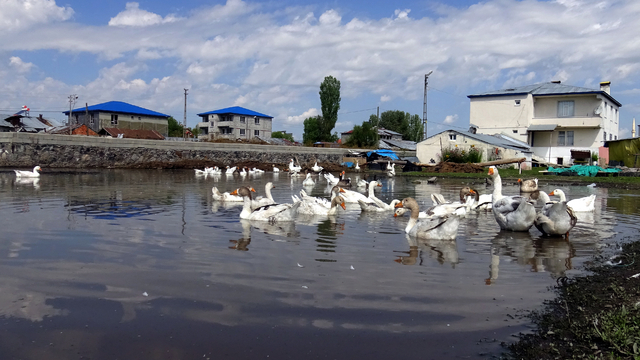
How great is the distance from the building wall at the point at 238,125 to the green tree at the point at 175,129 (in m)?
5.06

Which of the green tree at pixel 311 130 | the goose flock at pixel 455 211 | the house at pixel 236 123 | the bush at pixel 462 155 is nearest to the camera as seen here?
the goose flock at pixel 455 211

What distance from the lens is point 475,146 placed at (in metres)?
45.6

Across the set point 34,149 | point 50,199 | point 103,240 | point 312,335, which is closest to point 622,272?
point 312,335

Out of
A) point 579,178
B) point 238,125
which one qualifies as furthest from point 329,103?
point 579,178

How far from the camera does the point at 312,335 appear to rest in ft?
16.7

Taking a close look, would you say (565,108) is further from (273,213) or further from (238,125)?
(238,125)

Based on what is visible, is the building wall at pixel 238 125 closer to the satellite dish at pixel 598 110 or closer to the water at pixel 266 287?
the satellite dish at pixel 598 110

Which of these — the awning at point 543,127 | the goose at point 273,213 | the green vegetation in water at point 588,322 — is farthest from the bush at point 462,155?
the green vegetation in water at point 588,322

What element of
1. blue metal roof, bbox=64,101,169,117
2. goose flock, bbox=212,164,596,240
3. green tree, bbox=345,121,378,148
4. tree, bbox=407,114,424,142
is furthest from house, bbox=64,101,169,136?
goose flock, bbox=212,164,596,240

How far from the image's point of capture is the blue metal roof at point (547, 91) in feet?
157

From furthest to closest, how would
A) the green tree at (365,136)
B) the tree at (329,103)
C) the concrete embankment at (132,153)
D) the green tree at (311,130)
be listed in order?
1. the green tree at (311,130)
2. the tree at (329,103)
3. the green tree at (365,136)
4. the concrete embankment at (132,153)

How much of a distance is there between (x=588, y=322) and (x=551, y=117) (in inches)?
1939

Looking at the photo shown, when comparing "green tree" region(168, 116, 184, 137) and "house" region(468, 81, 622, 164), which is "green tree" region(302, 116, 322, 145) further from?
"house" region(468, 81, 622, 164)

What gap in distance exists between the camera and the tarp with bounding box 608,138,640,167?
42.6 meters
